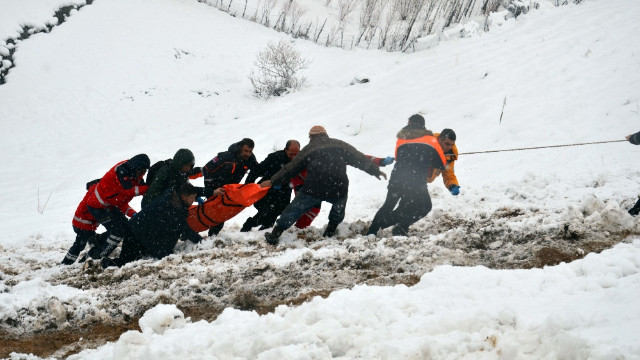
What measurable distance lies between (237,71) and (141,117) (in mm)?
4551

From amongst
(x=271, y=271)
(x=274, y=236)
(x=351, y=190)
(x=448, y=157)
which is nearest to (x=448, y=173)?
(x=448, y=157)

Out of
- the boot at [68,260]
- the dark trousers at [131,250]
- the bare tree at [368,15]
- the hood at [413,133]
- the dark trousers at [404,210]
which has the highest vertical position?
the bare tree at [368,15]

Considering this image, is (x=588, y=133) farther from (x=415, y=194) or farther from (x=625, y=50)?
(x=415, y=194)

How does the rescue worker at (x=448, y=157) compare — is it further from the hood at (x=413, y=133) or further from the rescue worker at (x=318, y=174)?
the rescue worker at (x=318, y=174)

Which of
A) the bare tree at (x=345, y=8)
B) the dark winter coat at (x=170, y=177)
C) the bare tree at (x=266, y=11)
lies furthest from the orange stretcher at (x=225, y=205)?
the bare tree at (x=345, y=8)

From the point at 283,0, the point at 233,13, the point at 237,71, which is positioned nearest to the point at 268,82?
the point at 237,71

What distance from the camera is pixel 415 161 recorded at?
5461 millimetres

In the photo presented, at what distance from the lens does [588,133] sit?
9070 mm

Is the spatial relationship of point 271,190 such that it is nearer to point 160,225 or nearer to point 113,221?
point 160,225

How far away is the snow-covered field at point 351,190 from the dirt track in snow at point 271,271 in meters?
0.03

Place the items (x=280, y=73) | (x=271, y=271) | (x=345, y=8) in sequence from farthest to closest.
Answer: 1. (x=345, y=8)
2. (x=280, y=73)
3. (x=271, y=271)

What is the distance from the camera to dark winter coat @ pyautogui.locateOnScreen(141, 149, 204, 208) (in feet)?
18.5

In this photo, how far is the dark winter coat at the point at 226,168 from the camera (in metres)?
6.23

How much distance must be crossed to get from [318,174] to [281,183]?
20.9 inches
